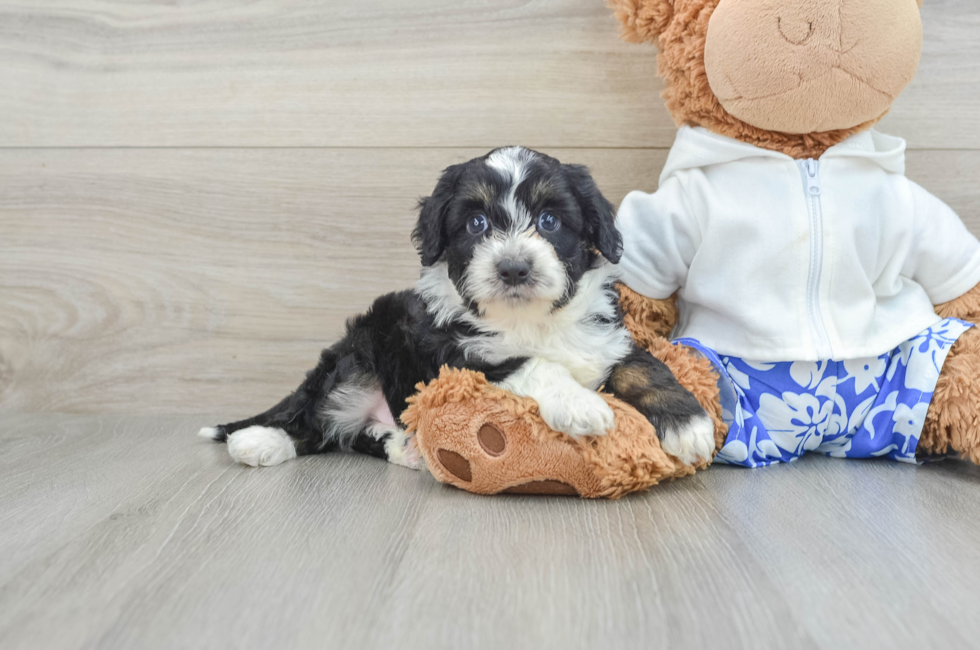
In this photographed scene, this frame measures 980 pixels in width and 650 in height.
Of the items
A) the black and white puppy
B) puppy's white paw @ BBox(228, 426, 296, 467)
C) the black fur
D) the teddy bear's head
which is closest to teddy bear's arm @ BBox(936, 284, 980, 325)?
the teddy bear's head

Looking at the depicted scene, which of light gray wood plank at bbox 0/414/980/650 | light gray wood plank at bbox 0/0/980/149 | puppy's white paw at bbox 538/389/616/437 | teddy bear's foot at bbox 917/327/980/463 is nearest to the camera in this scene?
light gray wood plank at bbox 0/414/980/650

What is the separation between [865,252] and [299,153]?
1.71 m

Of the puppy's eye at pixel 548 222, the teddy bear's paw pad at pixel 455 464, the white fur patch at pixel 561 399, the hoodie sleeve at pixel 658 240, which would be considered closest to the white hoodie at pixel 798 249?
the hoodie sleeve at pixel 658 240

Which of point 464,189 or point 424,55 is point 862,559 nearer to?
point 464,189

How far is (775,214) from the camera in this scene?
190 cm

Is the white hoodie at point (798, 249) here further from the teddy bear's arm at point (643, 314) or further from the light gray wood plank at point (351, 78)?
the light gray wood plank at point (351, 78)

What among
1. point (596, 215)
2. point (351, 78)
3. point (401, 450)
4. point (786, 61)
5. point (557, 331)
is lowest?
point (401, 450)

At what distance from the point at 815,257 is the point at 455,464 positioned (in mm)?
1017

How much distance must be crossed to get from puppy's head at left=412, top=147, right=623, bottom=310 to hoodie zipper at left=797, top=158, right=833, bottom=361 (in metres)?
0.49

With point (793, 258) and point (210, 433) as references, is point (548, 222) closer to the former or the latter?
point (793, 258)

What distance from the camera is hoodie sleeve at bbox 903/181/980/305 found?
1963 millimetres

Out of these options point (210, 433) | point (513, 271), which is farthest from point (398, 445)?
point (513, 271)

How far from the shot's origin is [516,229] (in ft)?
5.62

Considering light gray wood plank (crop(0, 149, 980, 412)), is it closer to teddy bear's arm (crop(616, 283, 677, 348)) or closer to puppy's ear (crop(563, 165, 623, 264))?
teddy bear's arm (crop(616, 283, 677, 348))
